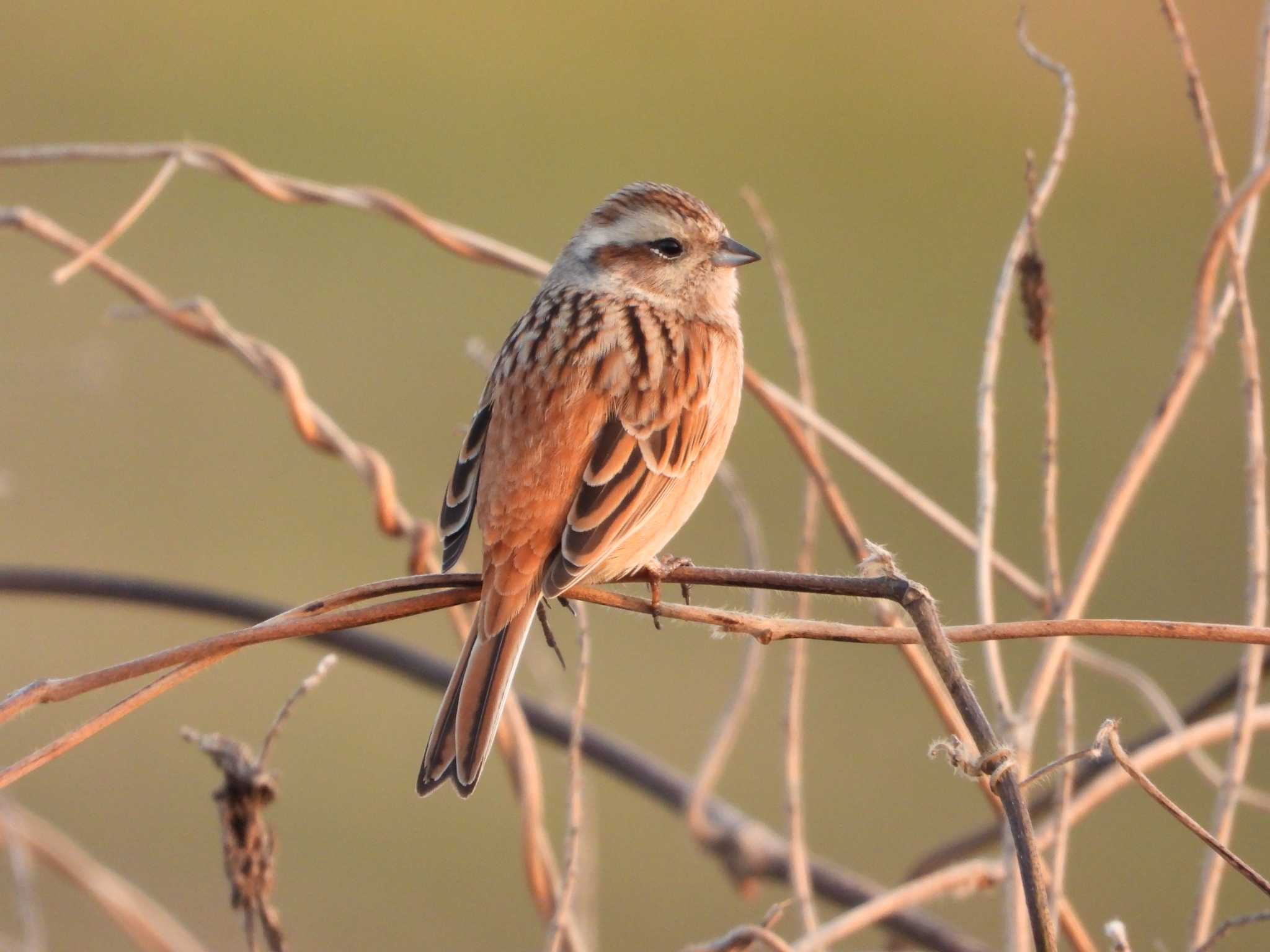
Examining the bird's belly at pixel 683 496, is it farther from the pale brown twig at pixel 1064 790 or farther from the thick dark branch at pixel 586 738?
the pale brown twig at pixel 1064 790

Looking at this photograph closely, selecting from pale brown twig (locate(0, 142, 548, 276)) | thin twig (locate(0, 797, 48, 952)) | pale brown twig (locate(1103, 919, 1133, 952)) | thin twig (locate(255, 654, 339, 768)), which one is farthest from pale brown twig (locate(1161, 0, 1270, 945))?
thin twig (locate(0, 797, 48, 952))

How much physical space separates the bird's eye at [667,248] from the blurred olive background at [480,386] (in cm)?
78

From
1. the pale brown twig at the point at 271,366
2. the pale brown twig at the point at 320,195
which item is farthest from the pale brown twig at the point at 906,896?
the pale brown twig at the point at 320,195

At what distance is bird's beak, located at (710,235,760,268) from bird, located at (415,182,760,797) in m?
0.14

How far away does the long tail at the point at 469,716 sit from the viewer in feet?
6.87

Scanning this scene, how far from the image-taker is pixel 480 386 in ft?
28.7

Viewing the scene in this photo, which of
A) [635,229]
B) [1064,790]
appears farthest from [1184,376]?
[635,229]

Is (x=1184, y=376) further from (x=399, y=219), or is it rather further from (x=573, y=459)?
(x=399, y=219)

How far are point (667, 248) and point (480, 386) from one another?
5.41 meters

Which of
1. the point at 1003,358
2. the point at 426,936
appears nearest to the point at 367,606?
the point at 426,936

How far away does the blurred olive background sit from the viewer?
6.67 metres

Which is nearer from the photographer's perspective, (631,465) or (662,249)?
(631,465)

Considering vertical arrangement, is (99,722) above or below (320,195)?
below

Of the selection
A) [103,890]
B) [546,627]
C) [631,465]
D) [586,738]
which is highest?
[631,465]
